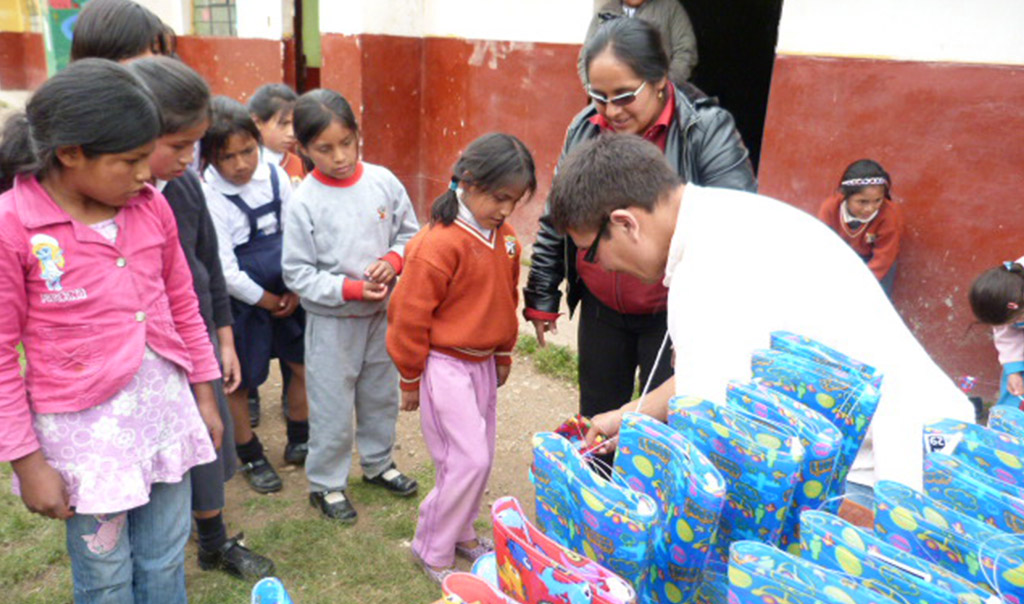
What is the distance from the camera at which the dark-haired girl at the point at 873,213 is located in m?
4.07

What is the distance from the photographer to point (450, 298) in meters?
2.53

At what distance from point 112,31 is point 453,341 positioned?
1.46m

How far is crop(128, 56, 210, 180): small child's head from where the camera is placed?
1910mm

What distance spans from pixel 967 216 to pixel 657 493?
11.1 feet

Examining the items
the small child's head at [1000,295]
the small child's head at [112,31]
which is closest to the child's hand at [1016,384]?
the small child's head at [1000,295]

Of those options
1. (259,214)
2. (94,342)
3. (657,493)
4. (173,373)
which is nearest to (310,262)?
(259,214)

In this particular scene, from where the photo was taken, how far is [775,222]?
171 cm

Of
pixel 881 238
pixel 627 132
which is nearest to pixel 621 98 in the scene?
pixel 627 132

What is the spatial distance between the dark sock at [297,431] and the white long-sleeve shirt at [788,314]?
2238 mm

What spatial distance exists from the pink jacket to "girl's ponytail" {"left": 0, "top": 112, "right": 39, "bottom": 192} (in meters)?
0.03

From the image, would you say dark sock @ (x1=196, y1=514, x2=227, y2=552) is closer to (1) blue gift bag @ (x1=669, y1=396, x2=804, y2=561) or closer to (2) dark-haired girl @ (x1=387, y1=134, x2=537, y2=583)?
(2) dark-haired girl @ (x1=387, y1=134, x2=537, y2=583)

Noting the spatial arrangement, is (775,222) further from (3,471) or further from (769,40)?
(769,40)

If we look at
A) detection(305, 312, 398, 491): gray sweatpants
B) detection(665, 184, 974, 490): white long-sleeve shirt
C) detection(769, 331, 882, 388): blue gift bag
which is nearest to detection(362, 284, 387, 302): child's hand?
detection(305, 312, 398, 491): gray sweatpants

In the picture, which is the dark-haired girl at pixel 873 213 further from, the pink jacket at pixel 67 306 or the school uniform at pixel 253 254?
the pink jacket at pixel 67 306
